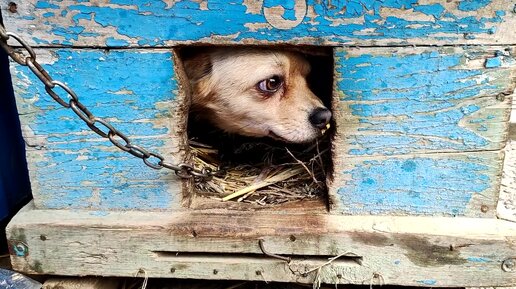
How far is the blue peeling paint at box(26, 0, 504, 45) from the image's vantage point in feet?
5.36

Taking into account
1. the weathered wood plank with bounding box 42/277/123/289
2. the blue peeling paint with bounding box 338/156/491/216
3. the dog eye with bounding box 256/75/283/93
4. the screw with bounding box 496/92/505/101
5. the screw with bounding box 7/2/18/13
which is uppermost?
the screw with bounding box 7/2/18/13

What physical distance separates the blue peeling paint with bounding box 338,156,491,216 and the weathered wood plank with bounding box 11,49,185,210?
0.56 m

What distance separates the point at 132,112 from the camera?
1.79 meters

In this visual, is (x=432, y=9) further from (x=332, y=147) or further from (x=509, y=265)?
(x=509, y=265)

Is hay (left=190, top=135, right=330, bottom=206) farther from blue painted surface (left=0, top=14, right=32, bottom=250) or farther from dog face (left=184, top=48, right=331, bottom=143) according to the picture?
blue painted surface (left=0, top=14, right=32, bottom=250)

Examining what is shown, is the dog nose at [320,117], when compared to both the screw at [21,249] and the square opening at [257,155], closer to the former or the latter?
the square opening at [257,155]

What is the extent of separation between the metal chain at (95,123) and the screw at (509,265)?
0.95 meters

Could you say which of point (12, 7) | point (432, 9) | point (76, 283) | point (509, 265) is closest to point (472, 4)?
point (432, 9)

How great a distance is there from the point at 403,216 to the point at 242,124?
0.62m

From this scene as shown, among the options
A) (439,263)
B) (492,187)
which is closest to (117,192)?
(439,263)

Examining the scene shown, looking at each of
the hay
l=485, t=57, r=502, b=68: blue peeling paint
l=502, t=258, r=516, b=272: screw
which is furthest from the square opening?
l=502, t=258, r=516, b=272: screw

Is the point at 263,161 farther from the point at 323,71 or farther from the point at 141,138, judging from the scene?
the point at 141,138

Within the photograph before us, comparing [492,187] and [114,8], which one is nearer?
[114,8]

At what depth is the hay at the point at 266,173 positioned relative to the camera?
2.02m
